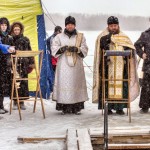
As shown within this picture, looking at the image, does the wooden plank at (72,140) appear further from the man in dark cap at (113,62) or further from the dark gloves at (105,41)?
the dark gloves at (105,41)

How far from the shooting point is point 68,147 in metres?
5.14

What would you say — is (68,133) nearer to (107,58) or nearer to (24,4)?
(107,58)

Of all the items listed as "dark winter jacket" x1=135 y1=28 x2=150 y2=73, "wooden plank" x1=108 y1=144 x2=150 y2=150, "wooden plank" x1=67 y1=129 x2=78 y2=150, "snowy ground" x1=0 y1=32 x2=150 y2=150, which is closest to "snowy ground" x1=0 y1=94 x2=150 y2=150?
"snowy ground" x1=0 y1=32 x2=150 y2=150

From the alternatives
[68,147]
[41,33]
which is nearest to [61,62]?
[41,33]

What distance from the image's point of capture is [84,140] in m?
5.42

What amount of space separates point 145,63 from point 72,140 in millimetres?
2963

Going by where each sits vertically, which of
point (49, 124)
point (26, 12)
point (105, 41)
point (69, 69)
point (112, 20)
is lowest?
point (49, 124)

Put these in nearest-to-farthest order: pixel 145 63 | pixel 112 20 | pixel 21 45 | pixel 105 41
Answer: pixel 112 20, pixel 105 41, pixel 145 63, pixel 21 45

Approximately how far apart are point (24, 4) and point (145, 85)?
10.7 feet

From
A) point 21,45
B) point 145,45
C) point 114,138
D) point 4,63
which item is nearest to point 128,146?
point 114,138

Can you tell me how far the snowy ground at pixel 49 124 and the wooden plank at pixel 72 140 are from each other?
13 centimetres

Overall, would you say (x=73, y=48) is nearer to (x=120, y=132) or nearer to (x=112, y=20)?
(x=112, y=20)

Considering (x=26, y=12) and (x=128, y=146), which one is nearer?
(x=128, y=146)

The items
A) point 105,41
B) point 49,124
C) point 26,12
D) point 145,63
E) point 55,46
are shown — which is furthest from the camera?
point 26,12
